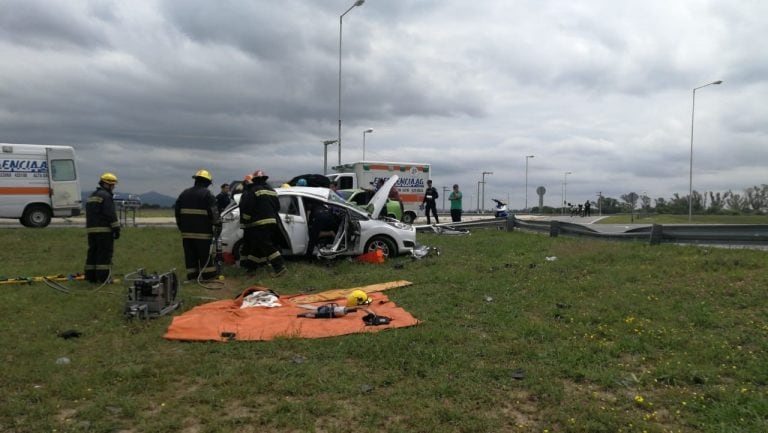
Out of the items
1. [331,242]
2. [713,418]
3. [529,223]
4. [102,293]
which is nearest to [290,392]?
[713,418]

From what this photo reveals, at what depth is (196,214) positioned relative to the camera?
8688 millimetres

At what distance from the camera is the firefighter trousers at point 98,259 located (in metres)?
8.56

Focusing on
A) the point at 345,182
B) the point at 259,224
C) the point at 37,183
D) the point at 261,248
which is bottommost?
the point at 261,248

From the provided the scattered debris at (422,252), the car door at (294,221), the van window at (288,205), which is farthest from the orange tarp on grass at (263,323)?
the scattered debris at (422,252)

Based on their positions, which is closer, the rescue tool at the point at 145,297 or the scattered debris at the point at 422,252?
the rescue tool at the point at 145,297

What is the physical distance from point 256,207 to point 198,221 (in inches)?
42.9

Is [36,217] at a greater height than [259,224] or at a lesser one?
lesser

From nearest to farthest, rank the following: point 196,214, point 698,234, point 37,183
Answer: point 196,214, point 698,234, point 37,183

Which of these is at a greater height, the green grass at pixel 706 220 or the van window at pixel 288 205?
the van window at pixel 288 205

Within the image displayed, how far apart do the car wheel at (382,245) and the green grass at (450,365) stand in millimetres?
3003

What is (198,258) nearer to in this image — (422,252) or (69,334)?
(69,334)

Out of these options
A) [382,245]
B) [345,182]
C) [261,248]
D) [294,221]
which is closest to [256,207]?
[261,248]

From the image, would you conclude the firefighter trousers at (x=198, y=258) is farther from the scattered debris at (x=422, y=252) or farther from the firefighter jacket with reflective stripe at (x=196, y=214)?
the scattered debris at (x=422, y=252)

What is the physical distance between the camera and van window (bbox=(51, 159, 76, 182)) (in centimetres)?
1745
